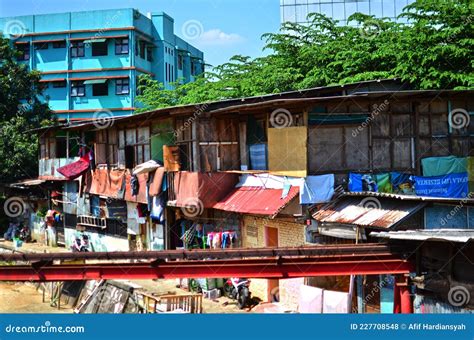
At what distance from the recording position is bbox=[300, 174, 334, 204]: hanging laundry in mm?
17359

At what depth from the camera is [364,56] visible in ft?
84.1

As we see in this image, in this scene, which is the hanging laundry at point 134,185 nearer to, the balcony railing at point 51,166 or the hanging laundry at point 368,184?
the balcony railing at point 51,166

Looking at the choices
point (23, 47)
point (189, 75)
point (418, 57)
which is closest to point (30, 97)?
point (23, 47)

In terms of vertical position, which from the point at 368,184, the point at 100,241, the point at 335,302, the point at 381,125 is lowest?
the point at 335,302

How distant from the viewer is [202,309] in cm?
1848

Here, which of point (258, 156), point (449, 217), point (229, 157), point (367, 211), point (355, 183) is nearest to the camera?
point (449, 217)

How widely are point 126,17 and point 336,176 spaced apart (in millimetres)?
29906

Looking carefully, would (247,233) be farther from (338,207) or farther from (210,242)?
(338,207)

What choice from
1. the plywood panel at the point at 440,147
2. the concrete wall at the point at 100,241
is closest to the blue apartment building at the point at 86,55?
the concrete wall at the point at 100,241

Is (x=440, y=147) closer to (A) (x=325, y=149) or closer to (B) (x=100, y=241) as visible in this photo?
(A) (x=325, y=149)

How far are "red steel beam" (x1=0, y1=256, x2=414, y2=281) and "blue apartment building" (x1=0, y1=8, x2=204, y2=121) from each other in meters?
34.5

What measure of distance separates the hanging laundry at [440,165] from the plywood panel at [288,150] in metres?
3.98

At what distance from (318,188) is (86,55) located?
31647 millimetres

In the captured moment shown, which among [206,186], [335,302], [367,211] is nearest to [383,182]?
[367,211]
